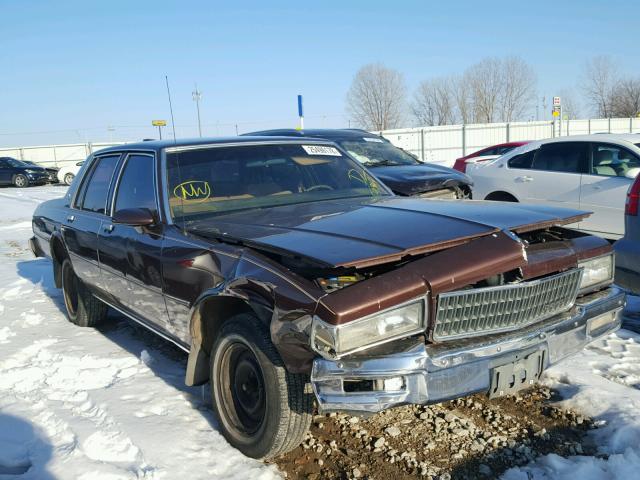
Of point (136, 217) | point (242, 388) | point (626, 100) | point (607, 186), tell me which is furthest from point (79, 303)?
point (626, 100)

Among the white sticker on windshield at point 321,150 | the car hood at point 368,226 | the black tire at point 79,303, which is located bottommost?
the black tire at point 79,303

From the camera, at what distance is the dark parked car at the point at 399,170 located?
24.1ft

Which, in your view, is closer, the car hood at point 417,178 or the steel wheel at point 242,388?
the steel wheel at point 242,388

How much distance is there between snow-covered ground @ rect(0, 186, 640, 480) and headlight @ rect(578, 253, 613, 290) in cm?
69

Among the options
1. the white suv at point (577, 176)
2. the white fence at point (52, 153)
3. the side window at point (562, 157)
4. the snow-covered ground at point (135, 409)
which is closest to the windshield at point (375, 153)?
the white suv at point (577, 176)

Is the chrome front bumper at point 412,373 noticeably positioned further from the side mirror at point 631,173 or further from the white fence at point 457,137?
the white fence at point 457,137

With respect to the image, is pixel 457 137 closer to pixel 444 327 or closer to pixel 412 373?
pixel 444 327

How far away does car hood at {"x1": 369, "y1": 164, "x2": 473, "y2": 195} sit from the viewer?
7.28m

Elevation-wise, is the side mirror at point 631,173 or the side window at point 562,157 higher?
the side window at point 562,157

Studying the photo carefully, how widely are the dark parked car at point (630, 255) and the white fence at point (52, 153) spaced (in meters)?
31.6

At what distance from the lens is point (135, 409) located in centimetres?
343

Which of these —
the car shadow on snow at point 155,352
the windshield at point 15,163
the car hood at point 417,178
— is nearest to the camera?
the car shadow on snow at point 155,352

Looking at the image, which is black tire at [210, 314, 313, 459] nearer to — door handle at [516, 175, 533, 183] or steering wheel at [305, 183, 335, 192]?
steering wheel at [305, 183, 335, 192]

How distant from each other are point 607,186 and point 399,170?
8.77 ft
